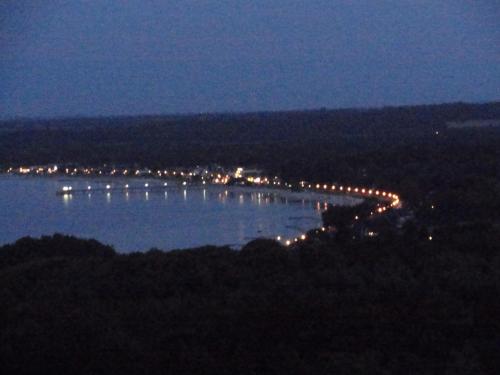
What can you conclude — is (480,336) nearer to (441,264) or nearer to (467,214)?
(441,264)

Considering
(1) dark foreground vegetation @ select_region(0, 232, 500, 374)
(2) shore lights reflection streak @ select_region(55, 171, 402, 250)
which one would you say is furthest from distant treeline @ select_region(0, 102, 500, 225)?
(1) dark foreground vegetation @ select_region(0, 232, 500, 374)

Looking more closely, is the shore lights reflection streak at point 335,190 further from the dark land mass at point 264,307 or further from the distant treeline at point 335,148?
the dark land mass at point 264,307

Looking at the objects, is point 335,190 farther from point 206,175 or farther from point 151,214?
point 206,175

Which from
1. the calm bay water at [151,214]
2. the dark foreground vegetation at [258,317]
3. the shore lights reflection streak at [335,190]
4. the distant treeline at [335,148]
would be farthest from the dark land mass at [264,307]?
the shore lights reflection streak at [335,190]

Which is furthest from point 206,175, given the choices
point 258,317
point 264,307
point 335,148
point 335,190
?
point 258,317

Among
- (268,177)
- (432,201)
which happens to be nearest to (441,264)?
(432,201)

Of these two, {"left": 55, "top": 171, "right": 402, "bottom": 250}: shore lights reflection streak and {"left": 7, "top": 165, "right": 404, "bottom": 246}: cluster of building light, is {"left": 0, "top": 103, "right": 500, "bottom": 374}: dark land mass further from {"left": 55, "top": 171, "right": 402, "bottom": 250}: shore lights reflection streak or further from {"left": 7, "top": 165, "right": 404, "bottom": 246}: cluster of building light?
{"left": 7, "top": 165, "right": 404, "bottom": 246}: cluster of building light
